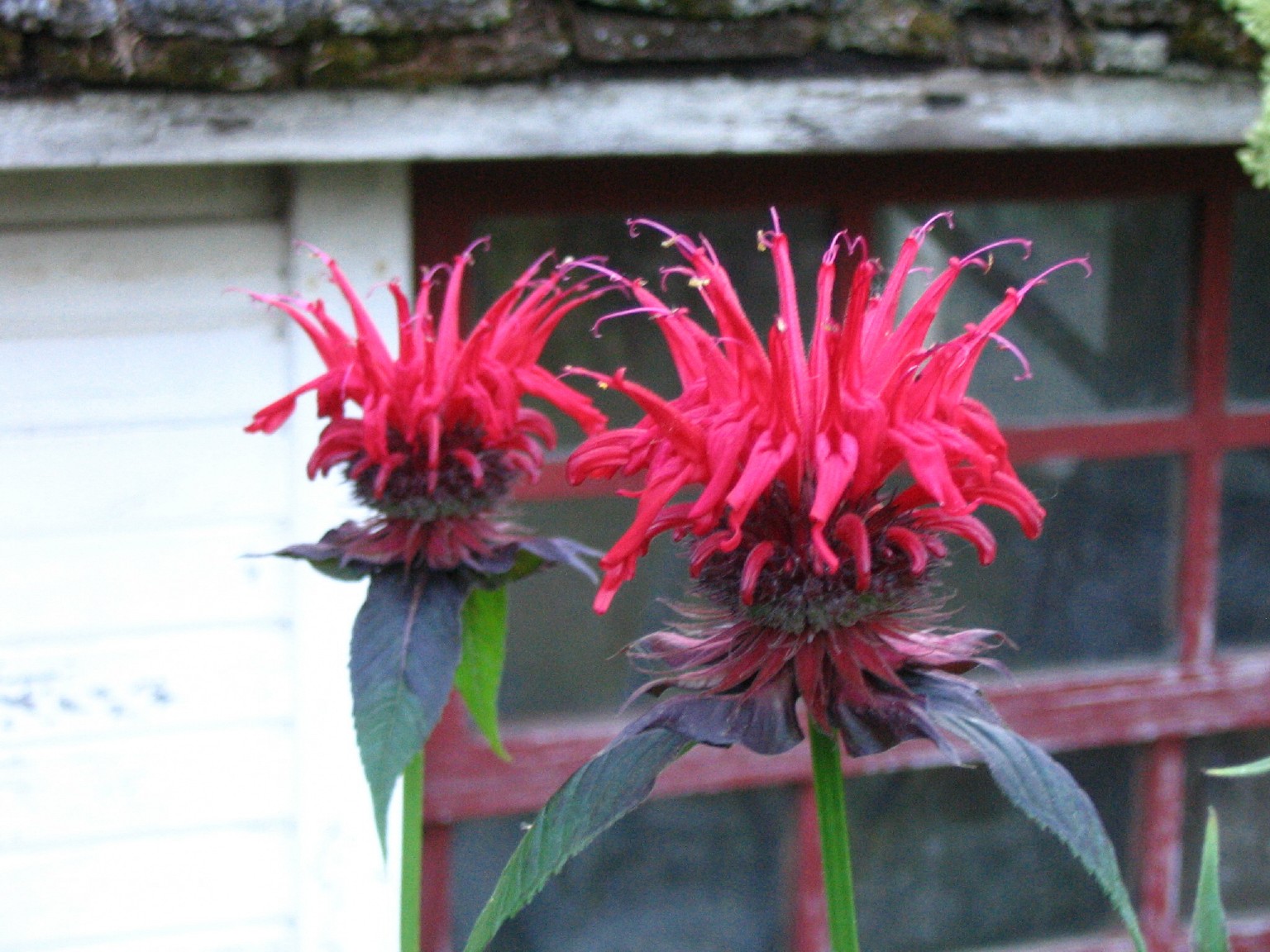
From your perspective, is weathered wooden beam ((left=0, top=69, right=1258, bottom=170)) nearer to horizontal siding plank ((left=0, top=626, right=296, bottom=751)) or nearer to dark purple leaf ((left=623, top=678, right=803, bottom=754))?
horizontal siding plank ((left=0, top=626, right=296, bottom=751))

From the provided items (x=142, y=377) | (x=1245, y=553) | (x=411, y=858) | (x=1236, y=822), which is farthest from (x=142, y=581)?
(x=1236, y=822)

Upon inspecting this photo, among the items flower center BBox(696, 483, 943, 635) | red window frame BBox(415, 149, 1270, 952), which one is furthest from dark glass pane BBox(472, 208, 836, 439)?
flower center BBox(696, 483, 943, 635)

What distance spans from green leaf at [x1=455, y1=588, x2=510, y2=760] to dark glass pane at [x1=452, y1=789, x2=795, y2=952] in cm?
80

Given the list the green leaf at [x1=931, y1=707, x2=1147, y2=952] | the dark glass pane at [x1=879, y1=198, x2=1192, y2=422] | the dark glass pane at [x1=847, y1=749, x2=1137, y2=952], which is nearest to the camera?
the green leaf at [x1=931, y1=707, x2=1147, y2=952]

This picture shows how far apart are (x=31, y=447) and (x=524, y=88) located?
2.24 feet

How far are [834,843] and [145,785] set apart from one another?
1.08 meters

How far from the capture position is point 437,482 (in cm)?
96

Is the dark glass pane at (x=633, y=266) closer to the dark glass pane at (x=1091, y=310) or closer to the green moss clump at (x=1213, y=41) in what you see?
the dark glass pane at (x=1091, y=310)

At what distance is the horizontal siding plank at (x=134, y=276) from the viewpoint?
4.45 ft

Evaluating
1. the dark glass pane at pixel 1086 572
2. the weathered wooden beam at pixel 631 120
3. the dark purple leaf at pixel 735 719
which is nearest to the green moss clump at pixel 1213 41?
the weathered wooden beam at pixel 631 120

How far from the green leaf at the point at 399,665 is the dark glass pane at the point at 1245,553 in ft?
4.50

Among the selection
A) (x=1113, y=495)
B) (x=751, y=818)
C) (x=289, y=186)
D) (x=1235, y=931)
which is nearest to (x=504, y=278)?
(x=289, y=186)

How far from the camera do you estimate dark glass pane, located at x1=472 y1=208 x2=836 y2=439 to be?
60.9 inches

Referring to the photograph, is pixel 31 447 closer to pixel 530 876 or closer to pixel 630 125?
pixel 630 125
